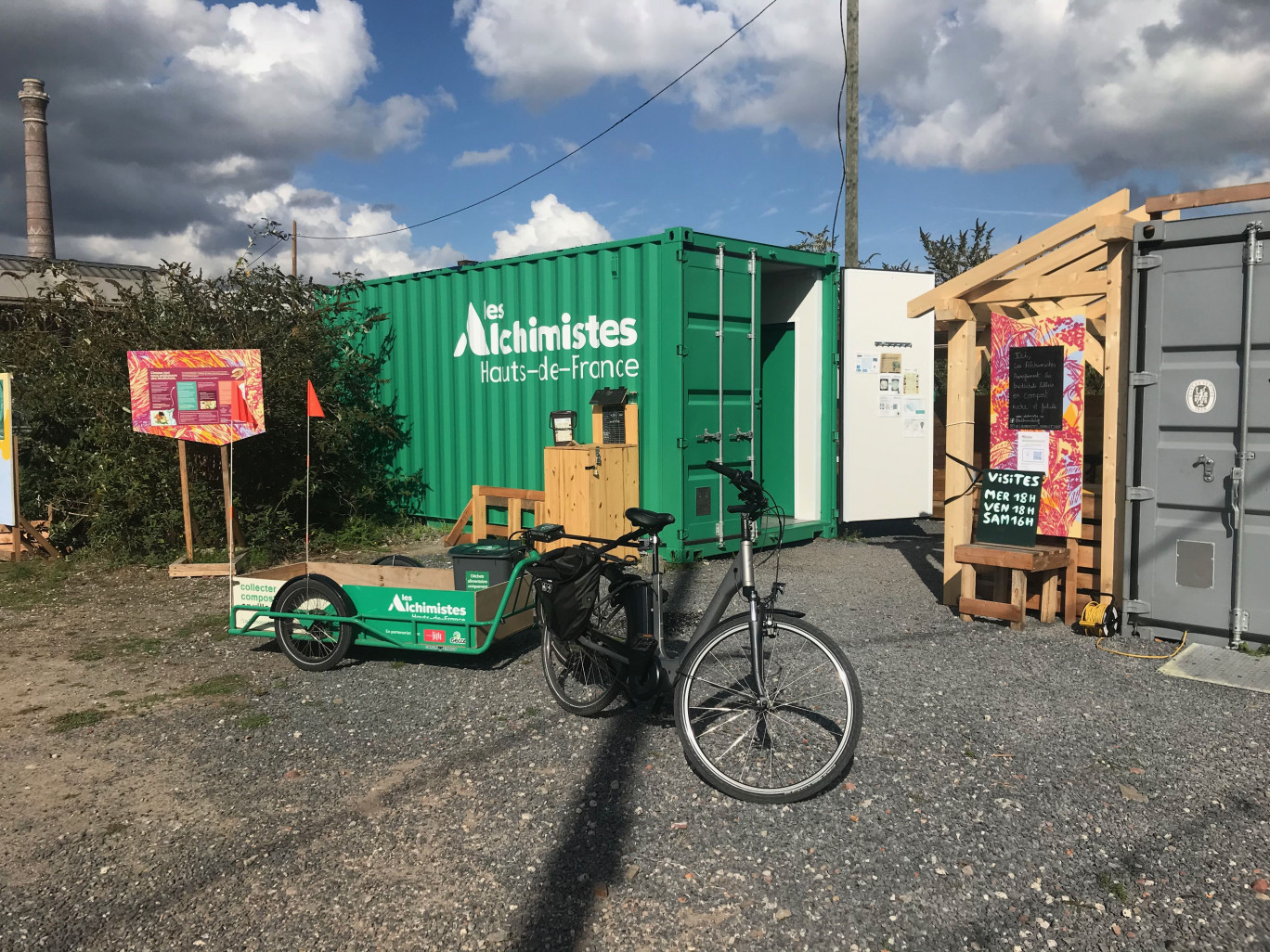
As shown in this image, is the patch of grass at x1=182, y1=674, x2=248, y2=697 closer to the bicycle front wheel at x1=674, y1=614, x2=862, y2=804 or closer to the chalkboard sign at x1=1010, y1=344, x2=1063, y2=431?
the bicycle front wheel at x1=674, y1=614, x2=862, y2=804

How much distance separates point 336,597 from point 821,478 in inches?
220

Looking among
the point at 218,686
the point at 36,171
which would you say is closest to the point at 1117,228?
the point at 218,686

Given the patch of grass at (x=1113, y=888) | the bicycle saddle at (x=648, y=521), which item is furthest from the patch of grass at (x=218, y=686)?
the patch of grass at (x=1113, y=888)

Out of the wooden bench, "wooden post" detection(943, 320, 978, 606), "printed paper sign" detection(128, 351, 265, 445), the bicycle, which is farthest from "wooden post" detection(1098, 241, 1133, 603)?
"printed paper sign" detection(128, 351, 265, 445)

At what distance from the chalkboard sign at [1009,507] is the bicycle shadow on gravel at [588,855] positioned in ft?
10.7

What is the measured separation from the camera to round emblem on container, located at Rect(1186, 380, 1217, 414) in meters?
5.32

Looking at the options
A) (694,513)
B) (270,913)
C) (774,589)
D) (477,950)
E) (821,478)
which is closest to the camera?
(477,950)

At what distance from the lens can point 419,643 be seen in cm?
513

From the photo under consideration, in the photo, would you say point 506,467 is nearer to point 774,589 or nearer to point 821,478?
point 821,478

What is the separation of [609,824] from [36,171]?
1220 inches

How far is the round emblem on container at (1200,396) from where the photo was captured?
17.5ft

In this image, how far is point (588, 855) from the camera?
10.3ft

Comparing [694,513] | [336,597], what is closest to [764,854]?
[336,597]

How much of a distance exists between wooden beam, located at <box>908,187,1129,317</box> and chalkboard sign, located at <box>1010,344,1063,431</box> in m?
0.53
